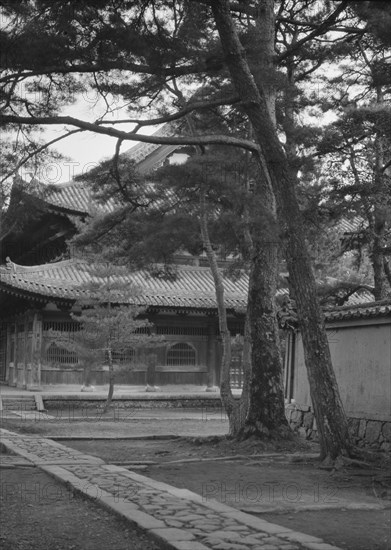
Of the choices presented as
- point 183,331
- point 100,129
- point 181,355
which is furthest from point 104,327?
point 100,129

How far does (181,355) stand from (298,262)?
1885 cm

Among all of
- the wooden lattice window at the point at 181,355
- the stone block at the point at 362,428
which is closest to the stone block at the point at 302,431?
the stone block at the point at 362,428

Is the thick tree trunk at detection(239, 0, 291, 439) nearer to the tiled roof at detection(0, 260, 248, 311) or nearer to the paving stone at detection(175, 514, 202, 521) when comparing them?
the paving stone at detection(175, 514, 202, 521)

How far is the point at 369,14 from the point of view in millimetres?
7738

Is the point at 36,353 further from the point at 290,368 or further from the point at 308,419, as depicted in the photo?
the point at 308,419

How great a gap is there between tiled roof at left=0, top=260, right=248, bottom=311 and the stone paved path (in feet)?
50.6

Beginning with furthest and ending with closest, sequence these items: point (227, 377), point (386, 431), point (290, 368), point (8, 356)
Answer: point (8, 356), point (290, 368), point (227, 377), point (386, 431)

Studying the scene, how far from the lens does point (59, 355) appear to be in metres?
27.0

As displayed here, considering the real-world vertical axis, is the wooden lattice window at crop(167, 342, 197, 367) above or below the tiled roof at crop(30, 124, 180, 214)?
below

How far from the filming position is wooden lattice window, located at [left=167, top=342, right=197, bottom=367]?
2886 cm


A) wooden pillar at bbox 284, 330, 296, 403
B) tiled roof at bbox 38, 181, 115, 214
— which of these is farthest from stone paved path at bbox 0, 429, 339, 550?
tiled roof at bbox 38, 181, 115, 214

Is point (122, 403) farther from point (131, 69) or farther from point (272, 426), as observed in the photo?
point (131, 69)

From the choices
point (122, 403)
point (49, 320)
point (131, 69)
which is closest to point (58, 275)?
point (49, 320)

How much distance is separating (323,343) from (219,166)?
4249mm
